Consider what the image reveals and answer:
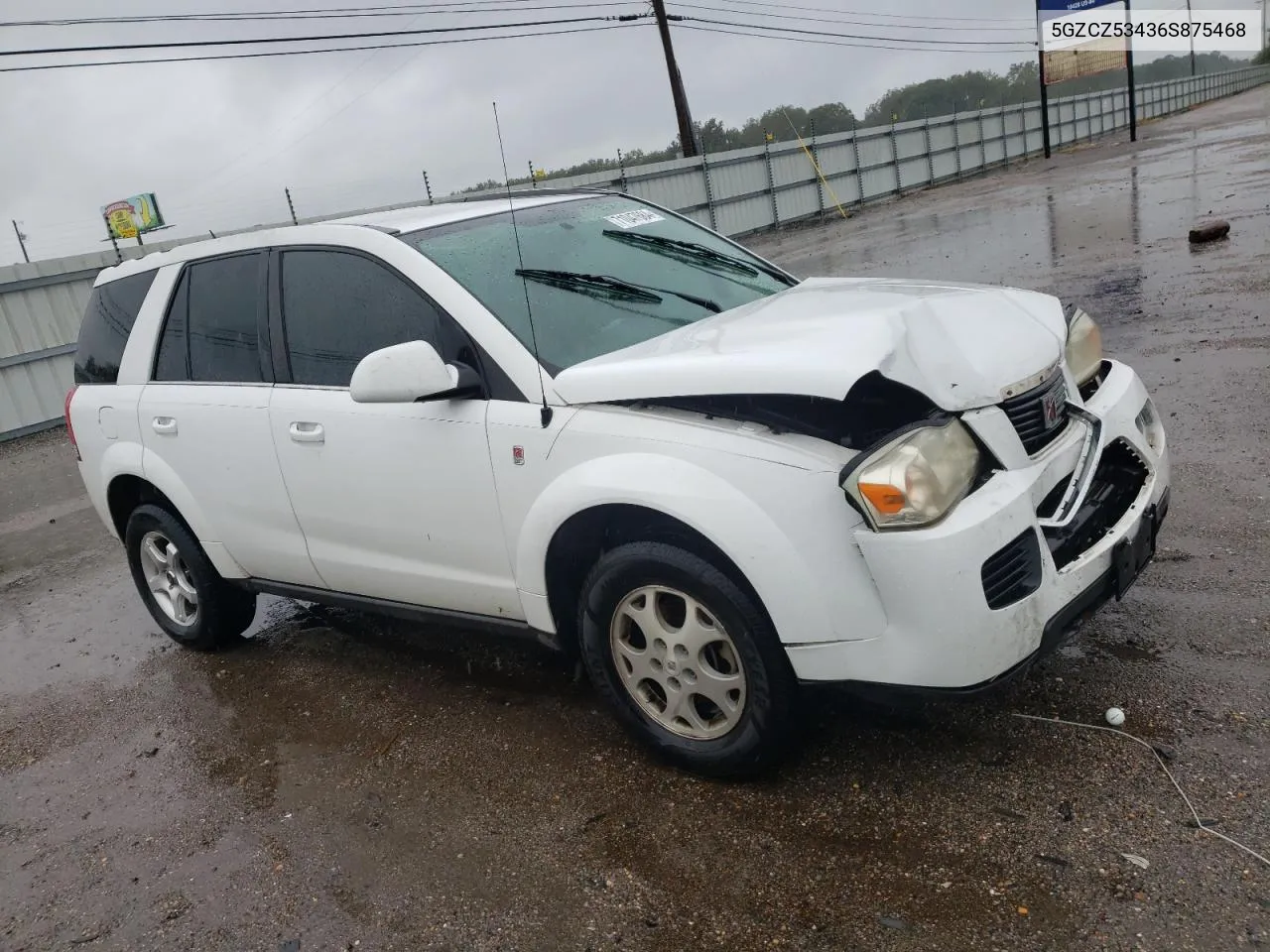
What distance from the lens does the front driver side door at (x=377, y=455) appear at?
334 cm

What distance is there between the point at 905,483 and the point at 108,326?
162 inches

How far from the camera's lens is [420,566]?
3.60 metres

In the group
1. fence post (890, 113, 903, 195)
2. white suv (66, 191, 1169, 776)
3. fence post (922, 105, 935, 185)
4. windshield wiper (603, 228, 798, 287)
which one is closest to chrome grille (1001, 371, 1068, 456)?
white suv (66, 191, 1169, 776)

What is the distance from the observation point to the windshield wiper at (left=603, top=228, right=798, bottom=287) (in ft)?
13.0

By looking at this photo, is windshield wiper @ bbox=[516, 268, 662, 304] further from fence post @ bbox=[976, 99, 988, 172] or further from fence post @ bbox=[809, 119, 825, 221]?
fence post @ bbox=[976, 99, 988, 172]

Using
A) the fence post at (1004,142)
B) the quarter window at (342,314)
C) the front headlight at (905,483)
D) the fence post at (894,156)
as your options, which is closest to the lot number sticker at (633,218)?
the quarter window at (342,314)

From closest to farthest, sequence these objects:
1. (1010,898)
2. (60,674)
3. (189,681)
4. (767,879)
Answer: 1. (1010,898)
2. (767,879)
3. (189,681)
4. (60,674)

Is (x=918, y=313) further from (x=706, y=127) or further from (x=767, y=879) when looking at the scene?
(x=706, y=127)

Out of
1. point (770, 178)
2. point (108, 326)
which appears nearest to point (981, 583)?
point (108, 326)

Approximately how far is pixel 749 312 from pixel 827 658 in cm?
134

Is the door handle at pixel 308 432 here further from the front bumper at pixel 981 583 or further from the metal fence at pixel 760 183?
the front bumper at pixel 981 583

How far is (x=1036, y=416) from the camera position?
9.01 feet

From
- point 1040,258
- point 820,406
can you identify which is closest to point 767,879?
point 820,406

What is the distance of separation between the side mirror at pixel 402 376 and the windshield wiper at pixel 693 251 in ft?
3.63
